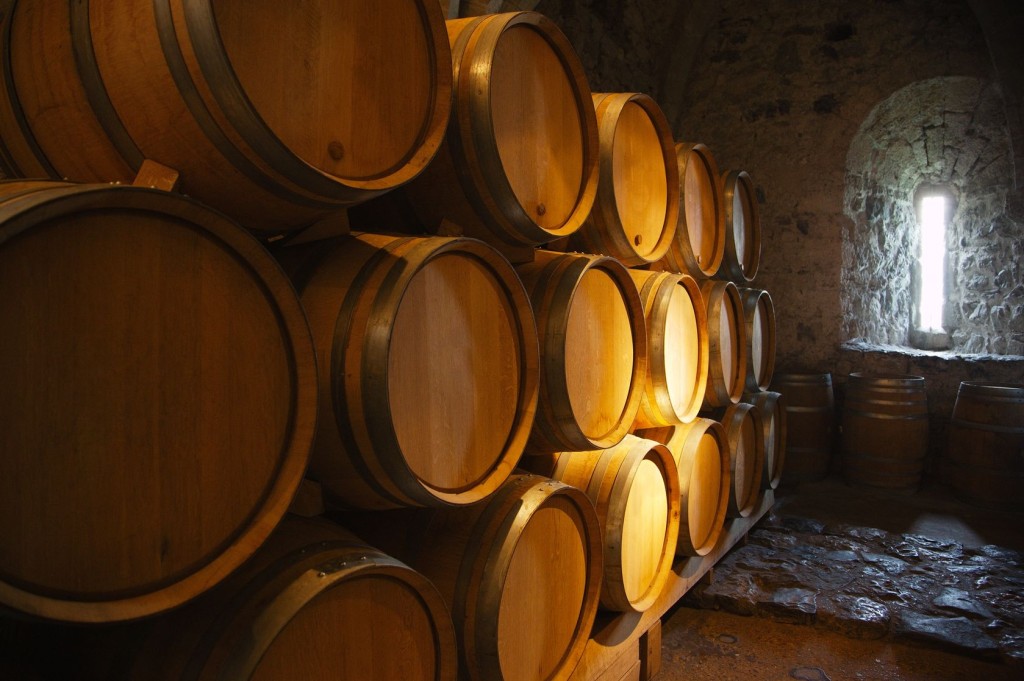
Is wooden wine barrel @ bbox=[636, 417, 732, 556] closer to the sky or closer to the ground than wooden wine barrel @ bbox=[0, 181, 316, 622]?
closer to the ground

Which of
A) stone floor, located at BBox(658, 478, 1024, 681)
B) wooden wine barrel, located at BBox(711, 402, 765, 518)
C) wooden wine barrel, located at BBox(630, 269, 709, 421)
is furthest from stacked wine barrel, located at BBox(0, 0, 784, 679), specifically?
wooden wine barrel, located at BBox(711, 402, 765, 518)

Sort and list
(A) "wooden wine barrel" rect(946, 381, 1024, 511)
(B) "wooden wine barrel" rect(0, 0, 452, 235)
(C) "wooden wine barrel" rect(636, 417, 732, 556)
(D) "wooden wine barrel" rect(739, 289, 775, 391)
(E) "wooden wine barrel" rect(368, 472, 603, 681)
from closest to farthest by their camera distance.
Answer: (B) "wooden wine barrel" rect(0, 0, 452, 235), (E) "wooden wine barrel" rect(368, 472, 603, 681), (C) "wooden wine barrel" rect(636, 417, 732, 556), (D) "wooden wine barrel" rect(739, 289, 775, 391), (A) "wooden wine barrel" rect(946, 381, 1024, 511)

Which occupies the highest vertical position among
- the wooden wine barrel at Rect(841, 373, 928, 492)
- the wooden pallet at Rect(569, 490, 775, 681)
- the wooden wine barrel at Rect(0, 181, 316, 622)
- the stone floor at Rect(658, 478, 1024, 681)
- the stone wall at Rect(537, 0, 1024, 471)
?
the stone wall at Rect(537, 0, 1024, 471)

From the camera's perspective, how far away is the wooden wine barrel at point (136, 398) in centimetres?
84

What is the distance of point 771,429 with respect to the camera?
4.08 m

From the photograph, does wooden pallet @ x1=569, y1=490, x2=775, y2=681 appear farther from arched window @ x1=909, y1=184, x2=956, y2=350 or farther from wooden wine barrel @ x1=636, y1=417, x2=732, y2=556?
arched window @ x1=909, y1=184, x2=956, y2=350

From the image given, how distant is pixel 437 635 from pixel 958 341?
24.0 ft

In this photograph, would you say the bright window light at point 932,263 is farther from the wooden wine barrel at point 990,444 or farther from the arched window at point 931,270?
the wooden wine barrel at point 990,444

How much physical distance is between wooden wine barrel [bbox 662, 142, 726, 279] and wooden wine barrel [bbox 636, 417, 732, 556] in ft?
2.62

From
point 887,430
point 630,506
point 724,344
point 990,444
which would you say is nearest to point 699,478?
point 724,344

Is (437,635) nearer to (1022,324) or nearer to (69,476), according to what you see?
(69,476)

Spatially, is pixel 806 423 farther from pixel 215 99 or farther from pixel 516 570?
pixel 215 99

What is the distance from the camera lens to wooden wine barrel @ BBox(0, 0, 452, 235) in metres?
1.04

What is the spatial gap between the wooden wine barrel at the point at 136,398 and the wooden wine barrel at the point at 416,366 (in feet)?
0.58
